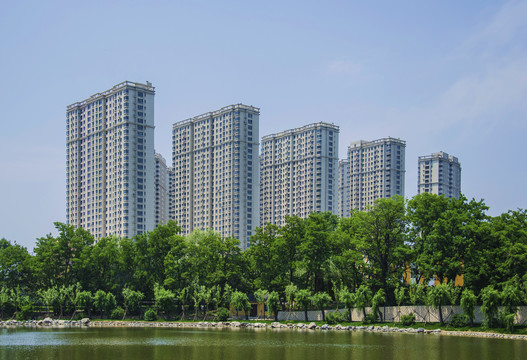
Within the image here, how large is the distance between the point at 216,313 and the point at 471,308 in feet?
142

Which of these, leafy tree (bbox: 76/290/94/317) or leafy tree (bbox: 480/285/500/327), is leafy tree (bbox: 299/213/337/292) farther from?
leafy tree (bbox: 76/290/94/317)

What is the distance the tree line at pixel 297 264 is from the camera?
68.9m

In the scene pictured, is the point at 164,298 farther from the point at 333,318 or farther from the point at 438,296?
the point at 438,296

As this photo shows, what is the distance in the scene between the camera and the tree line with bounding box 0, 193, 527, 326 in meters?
68.9

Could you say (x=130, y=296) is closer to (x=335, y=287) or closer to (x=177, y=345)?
(x=335, y=287)

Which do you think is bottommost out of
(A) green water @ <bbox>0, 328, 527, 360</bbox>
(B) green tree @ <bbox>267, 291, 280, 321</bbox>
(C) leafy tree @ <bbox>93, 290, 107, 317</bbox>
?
(C) leafy tree @ <bbox>93, 290, 107, 317</bbox>

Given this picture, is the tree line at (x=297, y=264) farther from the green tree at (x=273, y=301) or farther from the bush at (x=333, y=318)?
the bush at (x=333, y=318)

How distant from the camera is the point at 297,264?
8600 cm

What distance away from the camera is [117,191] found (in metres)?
158

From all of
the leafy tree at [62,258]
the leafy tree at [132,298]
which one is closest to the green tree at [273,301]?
the leafy tree at [132,298]

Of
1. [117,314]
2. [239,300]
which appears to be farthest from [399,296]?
[117,314]

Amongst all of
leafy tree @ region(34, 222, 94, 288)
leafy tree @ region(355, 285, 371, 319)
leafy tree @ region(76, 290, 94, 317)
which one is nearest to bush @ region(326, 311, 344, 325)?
leafy tree @ region(355, 285, 371, 319)

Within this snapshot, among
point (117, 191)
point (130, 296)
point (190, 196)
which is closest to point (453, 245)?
point (130, 296)

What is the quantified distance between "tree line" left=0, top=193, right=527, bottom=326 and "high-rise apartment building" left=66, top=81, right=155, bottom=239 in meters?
51.0
